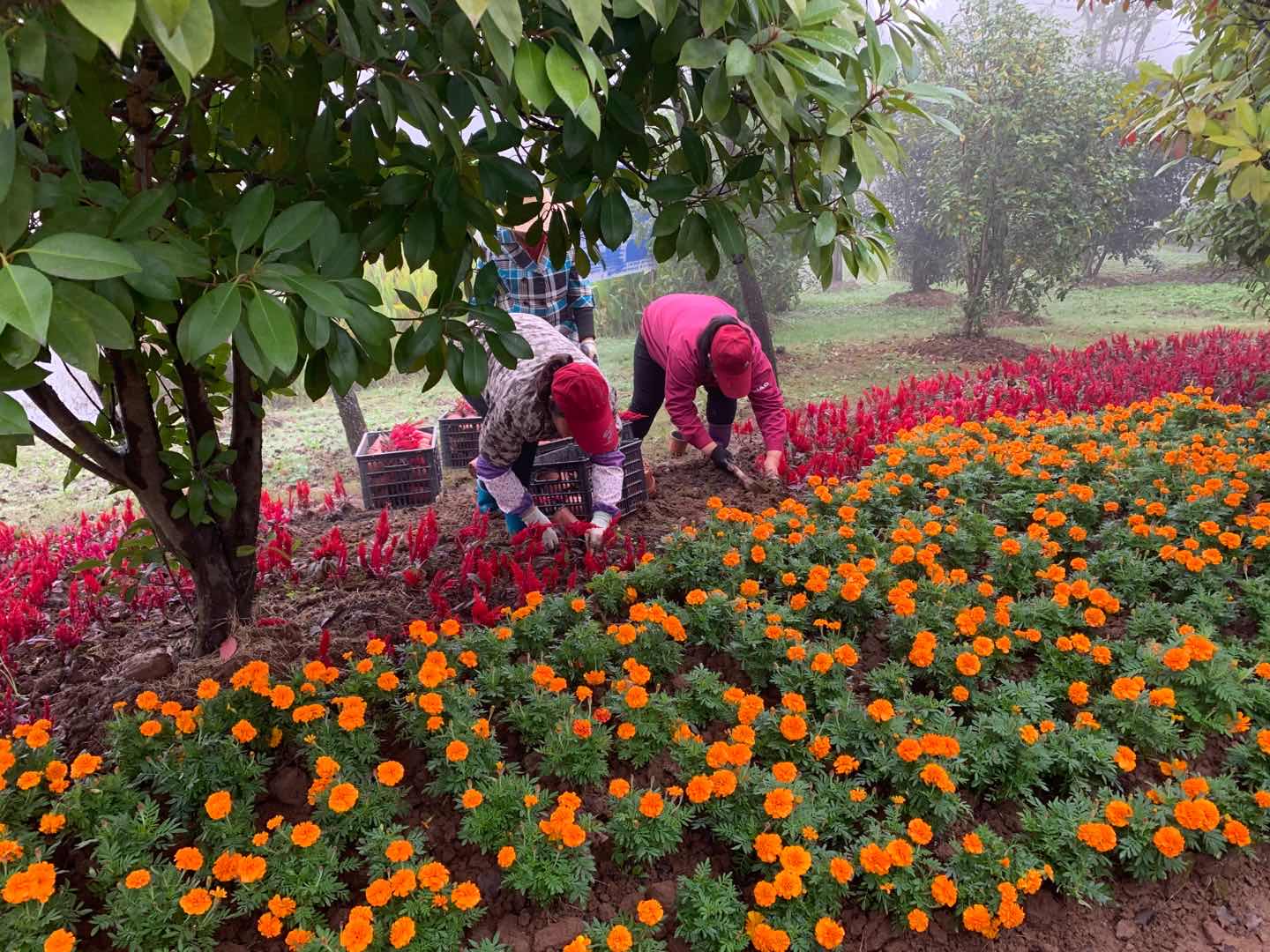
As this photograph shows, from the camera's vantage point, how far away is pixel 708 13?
4.02ft

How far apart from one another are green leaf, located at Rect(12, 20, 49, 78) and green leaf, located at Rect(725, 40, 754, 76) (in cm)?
94

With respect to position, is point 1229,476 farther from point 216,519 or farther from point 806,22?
point 216,519

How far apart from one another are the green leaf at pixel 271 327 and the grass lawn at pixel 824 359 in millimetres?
3481

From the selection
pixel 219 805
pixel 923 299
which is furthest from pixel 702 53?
pixel 923 299

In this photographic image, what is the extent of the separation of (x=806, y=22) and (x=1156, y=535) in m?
2.47

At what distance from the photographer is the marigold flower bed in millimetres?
1704

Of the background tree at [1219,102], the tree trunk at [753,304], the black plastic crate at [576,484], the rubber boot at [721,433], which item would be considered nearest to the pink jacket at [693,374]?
the rubber boot at [721,433]

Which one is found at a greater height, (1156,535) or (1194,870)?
(1156,535)

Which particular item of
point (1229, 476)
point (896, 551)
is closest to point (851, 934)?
point (896, 551)

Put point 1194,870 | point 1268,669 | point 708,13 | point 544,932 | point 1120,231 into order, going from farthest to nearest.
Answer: point 1120,231, point 1268,669, point 1194,870, point 544,932, point 708,13

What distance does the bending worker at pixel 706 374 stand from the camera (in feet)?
12.7

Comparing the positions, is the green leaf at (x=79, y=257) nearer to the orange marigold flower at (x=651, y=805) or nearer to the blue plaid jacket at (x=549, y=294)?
the orange marigold flower at (x=651, y=805)

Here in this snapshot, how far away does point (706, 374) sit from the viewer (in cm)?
418

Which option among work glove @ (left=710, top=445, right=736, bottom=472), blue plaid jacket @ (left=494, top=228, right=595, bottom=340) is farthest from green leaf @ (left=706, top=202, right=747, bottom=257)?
blue plaid jacket @ (left=494, top=228, right=595, bottom=340)
